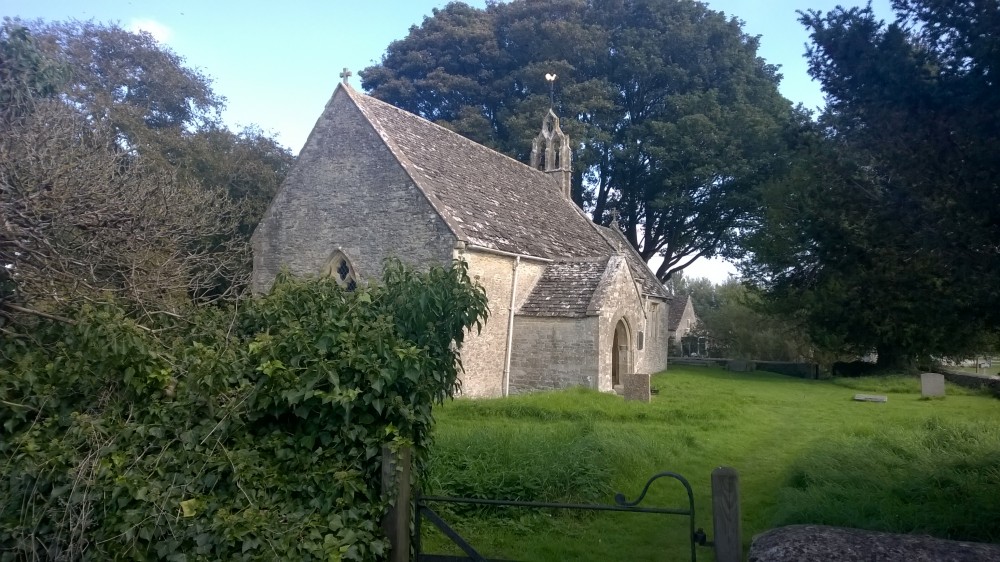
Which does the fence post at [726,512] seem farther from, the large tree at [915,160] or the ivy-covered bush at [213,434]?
the large tree at [915,160]

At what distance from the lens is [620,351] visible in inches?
723

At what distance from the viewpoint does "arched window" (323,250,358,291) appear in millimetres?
16531

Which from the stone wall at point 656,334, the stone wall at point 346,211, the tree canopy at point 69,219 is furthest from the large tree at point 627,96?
the tree canopy at point 69,219

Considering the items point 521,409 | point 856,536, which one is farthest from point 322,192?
point 856,536

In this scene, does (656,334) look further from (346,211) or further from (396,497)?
(396,497)

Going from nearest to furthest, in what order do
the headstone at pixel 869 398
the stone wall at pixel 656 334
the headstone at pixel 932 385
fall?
the headstone at pixel 869 398
the headstone at pixel 932 385
the stone wall at pixel 656 334

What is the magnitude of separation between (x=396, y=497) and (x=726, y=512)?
216 centimetres

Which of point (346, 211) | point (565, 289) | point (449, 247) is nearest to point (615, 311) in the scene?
point (565, 289)

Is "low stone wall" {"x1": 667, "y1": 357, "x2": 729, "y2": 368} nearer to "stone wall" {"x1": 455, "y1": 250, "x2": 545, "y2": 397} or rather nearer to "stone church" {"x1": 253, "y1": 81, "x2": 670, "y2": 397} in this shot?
"stone church" {"x1": 253, "y1": 81, "x2": 670, "y2": 397}

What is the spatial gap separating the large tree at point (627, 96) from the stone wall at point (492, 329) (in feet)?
68.1

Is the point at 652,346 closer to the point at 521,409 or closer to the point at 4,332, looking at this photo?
the point at 521,409

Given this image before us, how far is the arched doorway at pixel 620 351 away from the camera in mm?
18156

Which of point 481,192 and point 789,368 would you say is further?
point 789,368

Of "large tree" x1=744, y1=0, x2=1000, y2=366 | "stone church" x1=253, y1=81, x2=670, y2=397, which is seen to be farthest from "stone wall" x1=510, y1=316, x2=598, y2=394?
"large tree" x1=744, y1=0, x2=1000, y2=366
